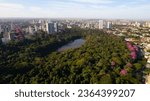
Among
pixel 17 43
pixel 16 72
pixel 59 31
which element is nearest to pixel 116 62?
pixel 16 72

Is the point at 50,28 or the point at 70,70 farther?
Result: the point at 50,28

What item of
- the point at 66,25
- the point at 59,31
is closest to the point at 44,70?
the point at 59,31

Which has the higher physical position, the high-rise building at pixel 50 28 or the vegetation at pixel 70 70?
the high-rise building at pixel 50 28

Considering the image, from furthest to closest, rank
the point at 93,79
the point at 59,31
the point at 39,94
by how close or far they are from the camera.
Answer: the point at 59,31 → the point at 93,79 → the point at 39,94

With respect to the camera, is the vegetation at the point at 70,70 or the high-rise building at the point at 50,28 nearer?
the vegetation at the point at 70,70

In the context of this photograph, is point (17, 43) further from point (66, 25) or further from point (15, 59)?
point (66, 25)

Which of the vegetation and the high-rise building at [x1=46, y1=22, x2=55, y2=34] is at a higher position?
the high-rise building at [x1=46, y1=22, x2=55, y2=34]

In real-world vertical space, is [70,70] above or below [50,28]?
below

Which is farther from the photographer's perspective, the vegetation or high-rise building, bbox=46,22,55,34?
high-rise building, bbox=46,22,55,34

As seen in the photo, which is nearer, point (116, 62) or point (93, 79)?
point (93, 79)

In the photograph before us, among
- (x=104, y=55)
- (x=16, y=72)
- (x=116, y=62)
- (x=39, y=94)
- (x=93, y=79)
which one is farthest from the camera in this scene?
(x=104, y=55)

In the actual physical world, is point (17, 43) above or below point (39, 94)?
below
